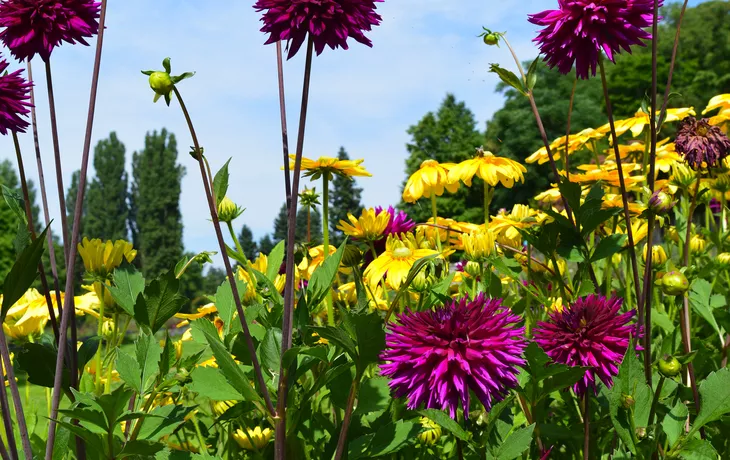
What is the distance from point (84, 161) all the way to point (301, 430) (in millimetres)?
679

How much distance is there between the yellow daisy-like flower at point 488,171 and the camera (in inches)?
60.5

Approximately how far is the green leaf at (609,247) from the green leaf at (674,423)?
265mm

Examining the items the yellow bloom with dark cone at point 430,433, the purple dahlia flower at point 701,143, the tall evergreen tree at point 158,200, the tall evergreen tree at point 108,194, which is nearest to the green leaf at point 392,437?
the yellow bloom with dark cone at point 430,433

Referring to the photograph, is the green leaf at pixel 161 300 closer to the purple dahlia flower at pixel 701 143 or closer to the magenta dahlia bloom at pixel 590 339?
the magenta dahlia bloom at pixel 590 339

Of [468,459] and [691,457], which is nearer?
[691,457]

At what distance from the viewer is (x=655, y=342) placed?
2.04 metres

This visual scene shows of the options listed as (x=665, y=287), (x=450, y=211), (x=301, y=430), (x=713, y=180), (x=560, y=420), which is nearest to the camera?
(x=665, y=287)

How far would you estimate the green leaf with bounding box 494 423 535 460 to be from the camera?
3.05ft

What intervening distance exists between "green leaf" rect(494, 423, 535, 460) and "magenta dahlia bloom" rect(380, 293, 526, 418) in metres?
0.07

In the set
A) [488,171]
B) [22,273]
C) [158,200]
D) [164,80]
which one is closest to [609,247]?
[488,171]

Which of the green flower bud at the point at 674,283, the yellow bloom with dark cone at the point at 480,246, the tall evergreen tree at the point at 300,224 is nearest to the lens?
the green flower bud at the point at 674,283

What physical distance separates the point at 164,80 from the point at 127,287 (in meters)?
0.40

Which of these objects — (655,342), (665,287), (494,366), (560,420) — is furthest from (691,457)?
(655,342)

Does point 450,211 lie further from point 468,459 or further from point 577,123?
point 468,459
